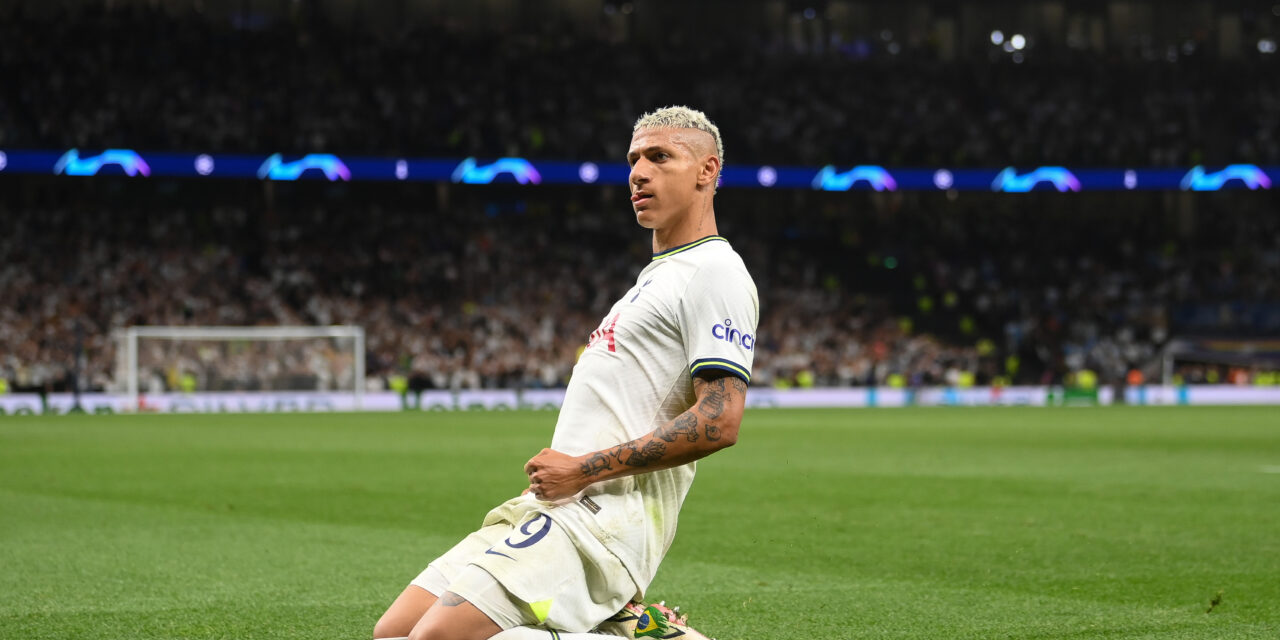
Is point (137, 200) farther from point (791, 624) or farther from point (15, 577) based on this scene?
point (791, 624)

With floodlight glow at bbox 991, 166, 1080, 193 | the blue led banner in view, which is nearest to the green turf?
the blue led banner

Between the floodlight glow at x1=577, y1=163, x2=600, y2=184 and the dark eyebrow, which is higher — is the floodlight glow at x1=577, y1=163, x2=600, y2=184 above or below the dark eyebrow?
above

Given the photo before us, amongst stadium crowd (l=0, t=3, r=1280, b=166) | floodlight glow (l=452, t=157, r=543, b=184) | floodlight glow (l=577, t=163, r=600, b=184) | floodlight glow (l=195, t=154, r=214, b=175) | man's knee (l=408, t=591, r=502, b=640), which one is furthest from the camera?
floodlight glow (l=577, t=163, r=600, b=184)

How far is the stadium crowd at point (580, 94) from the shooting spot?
38.2 metres

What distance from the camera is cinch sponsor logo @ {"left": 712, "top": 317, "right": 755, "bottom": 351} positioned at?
12.0 feet

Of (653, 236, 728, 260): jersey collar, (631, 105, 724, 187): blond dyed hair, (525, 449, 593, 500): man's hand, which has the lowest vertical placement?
(525, 449, 593, 500): man's hand

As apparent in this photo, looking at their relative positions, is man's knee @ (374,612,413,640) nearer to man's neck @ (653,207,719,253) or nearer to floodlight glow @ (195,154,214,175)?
man's neck @ (653,207,719,253)

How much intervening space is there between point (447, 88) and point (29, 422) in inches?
747

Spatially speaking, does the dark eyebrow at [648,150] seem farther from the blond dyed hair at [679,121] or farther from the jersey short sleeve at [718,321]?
the jersey short sleeve at [718,321]

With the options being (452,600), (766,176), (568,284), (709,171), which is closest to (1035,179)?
(766,176)

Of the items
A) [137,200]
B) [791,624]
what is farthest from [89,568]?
[137,200]

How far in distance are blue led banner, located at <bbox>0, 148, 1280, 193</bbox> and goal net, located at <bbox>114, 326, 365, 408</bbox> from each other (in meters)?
5.25

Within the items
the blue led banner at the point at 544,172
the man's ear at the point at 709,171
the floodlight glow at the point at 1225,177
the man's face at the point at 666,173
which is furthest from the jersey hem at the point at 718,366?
the floodlight glow at the point at 1225,177

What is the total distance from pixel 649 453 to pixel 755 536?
20.7 ft
